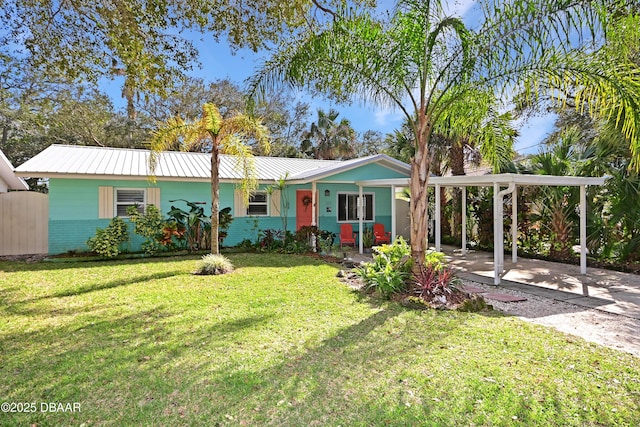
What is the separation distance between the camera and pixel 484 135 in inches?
348

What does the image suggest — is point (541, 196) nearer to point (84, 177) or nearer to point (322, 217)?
point (322, 217)

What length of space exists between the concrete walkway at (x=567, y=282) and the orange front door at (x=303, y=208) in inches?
241

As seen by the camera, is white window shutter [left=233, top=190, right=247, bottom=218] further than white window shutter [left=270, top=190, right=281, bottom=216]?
No

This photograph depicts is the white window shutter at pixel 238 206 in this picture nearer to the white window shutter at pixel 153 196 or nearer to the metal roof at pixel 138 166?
the metal roof at pixel 138 166

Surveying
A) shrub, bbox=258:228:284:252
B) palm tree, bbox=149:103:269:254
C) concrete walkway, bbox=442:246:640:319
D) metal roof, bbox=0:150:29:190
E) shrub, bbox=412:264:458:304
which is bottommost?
concrete walkway, bbox=442:246:640:319

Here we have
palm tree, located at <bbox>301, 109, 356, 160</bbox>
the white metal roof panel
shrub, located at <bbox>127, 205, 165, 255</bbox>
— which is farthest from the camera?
palm tree, located at <bbox>301, 109, 356, 160</bbox>

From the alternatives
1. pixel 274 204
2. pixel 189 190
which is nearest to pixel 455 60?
pixel 274 204

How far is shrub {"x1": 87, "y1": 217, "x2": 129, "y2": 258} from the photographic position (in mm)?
12008

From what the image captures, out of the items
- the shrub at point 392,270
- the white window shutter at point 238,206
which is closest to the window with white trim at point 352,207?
the white window shutter at point 238,206

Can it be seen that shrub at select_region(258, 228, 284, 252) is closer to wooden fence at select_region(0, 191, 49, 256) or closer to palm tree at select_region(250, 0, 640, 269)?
palm tree at select_region(250, 0, 640, 269)

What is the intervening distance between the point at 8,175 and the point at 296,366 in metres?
13.0

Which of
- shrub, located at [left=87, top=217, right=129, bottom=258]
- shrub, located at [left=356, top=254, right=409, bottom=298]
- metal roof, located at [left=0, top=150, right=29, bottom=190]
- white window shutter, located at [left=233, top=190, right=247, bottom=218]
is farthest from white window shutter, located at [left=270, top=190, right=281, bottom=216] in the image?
metal roof, located at [left=0, top=150, right=29, bottom=190]

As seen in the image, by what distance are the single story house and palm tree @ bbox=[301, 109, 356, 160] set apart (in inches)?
428

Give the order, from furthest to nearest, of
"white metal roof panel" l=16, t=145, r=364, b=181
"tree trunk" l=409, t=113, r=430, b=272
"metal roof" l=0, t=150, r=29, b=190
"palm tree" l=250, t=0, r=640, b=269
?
"white metal roof panel" l=16, t=145, r=364, b=181 < "metal roof" l=0, t=150, r=29, b=190 < "tree trunk" l=409, t=113, r=430, b=272 < "palm tree" l=250, t=0, r=640, b=269
